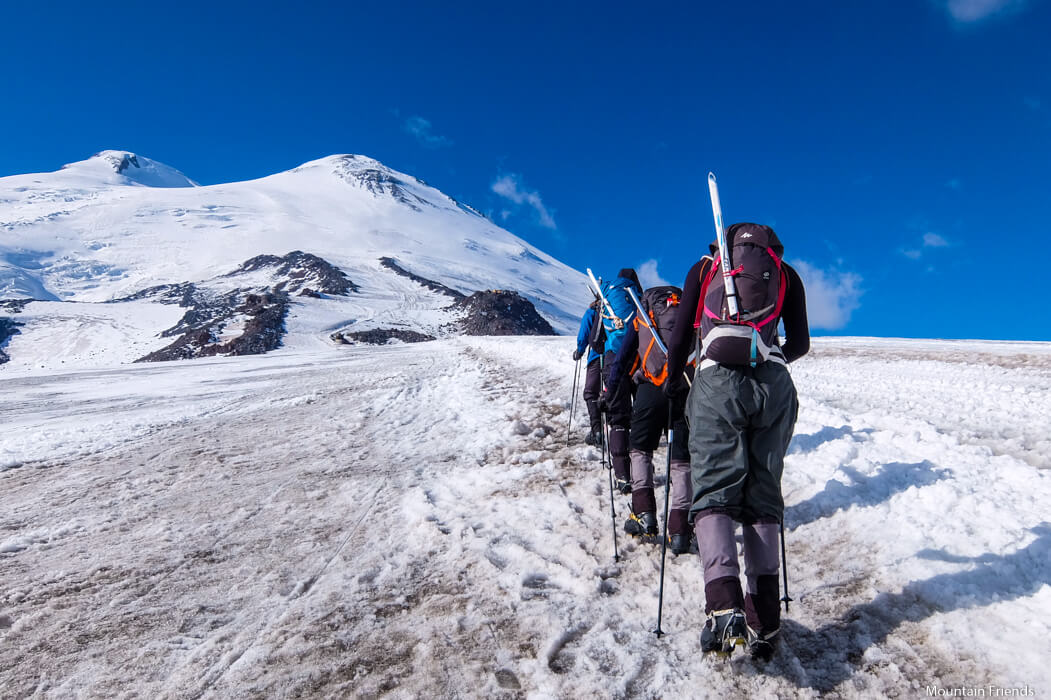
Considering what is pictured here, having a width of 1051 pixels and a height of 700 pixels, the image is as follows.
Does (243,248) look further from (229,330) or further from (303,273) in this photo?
(229,330)

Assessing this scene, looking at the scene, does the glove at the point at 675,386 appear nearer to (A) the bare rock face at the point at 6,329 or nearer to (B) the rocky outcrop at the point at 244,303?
(B) the rocky outcrop at the point at 244,303

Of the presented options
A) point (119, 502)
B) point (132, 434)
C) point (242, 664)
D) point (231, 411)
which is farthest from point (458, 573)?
point (231, 411)

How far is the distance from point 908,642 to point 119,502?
667 cm

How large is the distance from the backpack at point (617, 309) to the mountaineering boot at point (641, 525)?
1652mm

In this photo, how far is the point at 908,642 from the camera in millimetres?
2867

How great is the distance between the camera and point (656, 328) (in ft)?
14.0

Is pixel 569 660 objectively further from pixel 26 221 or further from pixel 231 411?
pixel 26 221

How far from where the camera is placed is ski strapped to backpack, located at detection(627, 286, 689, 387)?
4199 millimetres

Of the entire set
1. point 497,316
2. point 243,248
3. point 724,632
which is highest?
point 243,248

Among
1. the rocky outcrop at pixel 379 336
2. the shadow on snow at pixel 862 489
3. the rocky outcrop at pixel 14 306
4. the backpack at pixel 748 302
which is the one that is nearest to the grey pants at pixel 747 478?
the backpack at pixel 748 302

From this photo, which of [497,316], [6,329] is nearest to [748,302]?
[497,316]

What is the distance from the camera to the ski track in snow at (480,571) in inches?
107

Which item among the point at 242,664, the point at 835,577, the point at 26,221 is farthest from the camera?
the point at 26,221

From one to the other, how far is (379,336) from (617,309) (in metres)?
52.2
